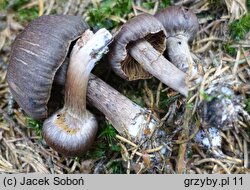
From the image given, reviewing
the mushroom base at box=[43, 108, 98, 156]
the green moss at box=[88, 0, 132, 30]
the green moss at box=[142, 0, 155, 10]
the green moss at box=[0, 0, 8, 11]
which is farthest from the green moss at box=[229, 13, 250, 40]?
the green moss at box=[0, 0, 8, 11]

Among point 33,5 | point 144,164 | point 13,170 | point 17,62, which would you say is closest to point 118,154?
point 144,164

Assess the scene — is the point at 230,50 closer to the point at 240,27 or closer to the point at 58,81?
the point at 240,27

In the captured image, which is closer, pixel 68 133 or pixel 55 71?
pixel 55 71

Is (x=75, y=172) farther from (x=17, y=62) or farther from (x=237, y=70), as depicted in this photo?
(x=237, y=70)

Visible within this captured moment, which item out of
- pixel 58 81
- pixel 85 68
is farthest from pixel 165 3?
pixel 58 81

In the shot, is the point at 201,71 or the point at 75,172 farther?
the point at 75,172

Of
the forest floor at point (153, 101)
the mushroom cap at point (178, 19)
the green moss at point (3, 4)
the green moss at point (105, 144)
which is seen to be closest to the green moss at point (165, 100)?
the forest floor at point (153, 101)
